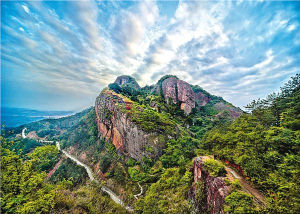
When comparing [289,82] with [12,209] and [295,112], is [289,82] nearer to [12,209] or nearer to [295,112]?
[295,112]

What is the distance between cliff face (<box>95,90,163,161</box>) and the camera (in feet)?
91.4

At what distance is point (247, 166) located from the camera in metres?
9.27

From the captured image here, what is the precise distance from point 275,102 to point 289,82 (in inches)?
176

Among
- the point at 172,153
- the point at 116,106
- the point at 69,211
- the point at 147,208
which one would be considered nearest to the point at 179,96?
the point at 116,106

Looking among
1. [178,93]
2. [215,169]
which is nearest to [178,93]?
[178,93]

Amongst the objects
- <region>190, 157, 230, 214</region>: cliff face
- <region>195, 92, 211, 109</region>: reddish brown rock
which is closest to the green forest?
<region>190, 157, 230, 214</region>: cliff face

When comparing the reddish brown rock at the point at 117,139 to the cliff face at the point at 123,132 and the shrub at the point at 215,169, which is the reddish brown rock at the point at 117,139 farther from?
the shrub at the point at 215,169

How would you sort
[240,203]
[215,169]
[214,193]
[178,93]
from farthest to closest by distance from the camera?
[178,93] → [215,169] → [214,193] → [240,203]

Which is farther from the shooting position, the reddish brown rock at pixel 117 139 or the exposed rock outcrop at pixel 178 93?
the exposed rock outcrop at pixel 178 93

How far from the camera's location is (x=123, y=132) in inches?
1339

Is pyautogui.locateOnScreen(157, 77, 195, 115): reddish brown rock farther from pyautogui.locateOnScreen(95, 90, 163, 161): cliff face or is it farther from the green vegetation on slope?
the green vegetation on slope

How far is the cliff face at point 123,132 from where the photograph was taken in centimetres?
2785

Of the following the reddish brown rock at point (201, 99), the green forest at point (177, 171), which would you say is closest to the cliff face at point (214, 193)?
the green forest at point (177, 171)

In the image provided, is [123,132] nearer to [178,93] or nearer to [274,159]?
[274,159]
